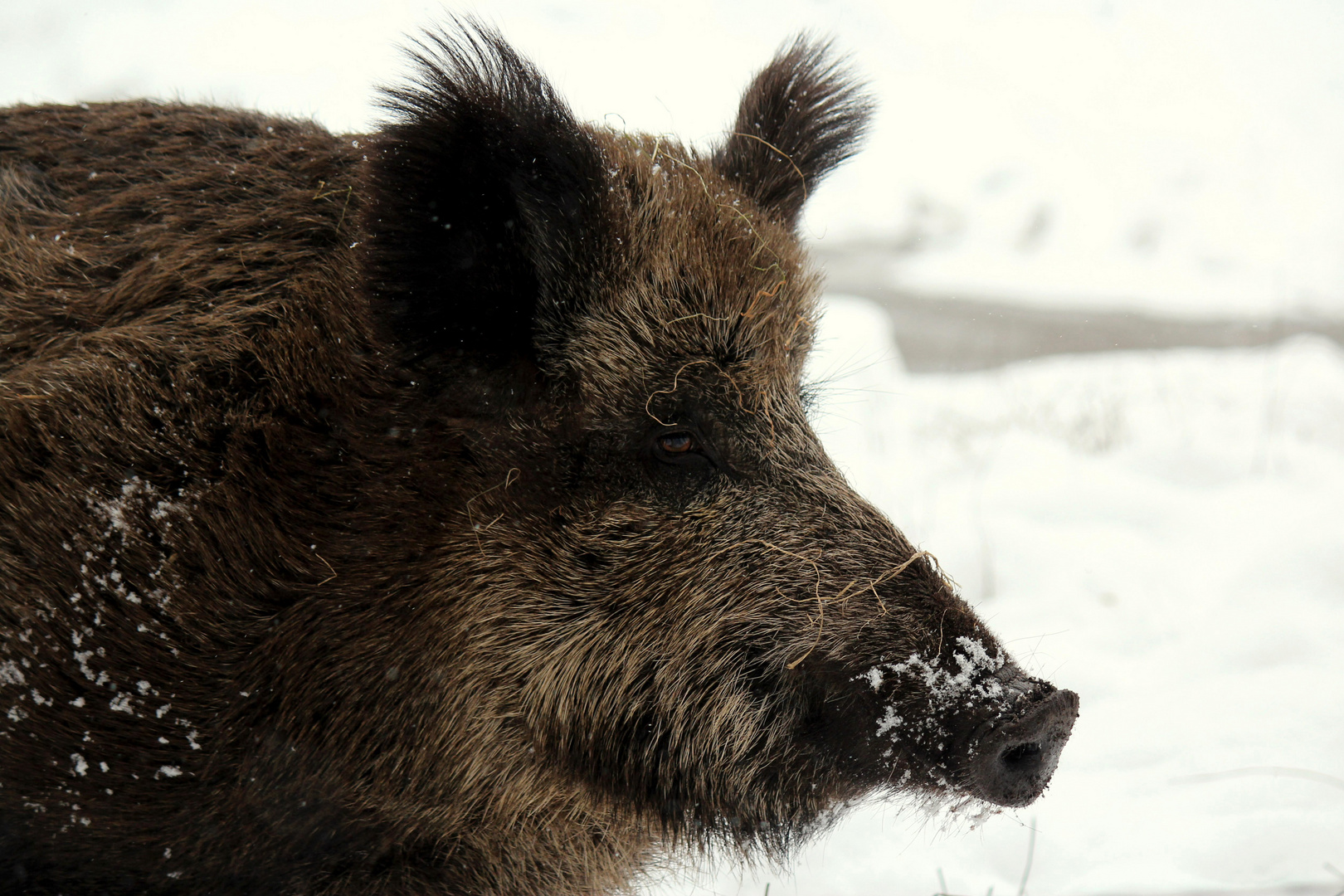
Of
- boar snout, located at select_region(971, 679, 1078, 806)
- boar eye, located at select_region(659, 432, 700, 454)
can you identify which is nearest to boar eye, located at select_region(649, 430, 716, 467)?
boar eye, located at select_region(659, 432, 700, 454)

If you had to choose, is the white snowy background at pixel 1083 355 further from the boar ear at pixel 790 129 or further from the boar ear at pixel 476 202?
the boar ear at pixel 476 202

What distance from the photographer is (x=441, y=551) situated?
108 inches

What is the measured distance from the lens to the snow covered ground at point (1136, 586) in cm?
421

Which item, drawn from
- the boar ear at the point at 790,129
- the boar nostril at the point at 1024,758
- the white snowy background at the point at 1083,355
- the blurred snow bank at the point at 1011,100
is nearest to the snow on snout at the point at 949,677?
the boar nostril at the point at 1024,758

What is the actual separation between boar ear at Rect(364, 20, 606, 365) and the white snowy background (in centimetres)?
117

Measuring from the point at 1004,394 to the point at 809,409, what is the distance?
4687 mm

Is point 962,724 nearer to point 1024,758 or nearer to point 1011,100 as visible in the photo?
point 1024,758

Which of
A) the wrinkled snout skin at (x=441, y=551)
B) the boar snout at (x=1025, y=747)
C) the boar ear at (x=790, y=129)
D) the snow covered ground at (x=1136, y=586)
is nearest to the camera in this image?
the boar snout at (x=1025, y=747)

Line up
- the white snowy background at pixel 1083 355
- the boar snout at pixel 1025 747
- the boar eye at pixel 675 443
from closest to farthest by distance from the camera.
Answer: the boar snout at pixel 1025 747, the boar eye at pixel 675 443, the white snowy background at pixel 1083 355

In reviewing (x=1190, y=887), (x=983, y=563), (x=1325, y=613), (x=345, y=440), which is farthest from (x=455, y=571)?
(x=1325, y=613)

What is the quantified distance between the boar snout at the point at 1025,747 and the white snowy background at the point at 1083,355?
0.31 metres

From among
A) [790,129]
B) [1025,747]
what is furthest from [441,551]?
[790,129]

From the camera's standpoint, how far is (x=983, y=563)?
5984 mm

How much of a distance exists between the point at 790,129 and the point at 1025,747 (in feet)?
6.76
